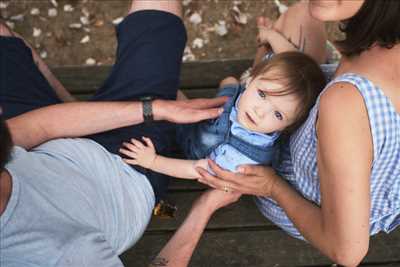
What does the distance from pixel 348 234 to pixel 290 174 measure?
47 cm

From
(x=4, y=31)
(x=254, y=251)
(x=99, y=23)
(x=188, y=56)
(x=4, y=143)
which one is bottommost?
(x=254, y=251)

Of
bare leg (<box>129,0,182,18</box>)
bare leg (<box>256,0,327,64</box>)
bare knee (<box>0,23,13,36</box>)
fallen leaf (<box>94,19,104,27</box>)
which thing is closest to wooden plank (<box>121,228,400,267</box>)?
bare leg (<box>256,0,327,64</box>)

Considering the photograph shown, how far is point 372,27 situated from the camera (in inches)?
53.5

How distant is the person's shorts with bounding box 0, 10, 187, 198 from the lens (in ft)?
6.31

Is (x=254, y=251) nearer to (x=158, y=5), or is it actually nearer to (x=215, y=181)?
(x=215, y=181)

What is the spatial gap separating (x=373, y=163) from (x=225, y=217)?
73 centimetres

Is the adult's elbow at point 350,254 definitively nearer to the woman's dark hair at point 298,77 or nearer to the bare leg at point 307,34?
the woman's dark hair at point 298,77

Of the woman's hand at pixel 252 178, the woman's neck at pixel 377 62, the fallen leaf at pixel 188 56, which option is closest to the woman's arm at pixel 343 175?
the woman's neck at pixel 377 62

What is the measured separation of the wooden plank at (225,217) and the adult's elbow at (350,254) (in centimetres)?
47

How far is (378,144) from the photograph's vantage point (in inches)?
52.8

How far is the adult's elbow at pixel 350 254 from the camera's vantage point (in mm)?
1450

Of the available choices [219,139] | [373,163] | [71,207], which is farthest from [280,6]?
[71,207]

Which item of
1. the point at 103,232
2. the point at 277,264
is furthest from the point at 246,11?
the point at 103,232

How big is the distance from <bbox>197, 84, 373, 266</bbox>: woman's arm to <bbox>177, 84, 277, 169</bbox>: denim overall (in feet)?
1.06
